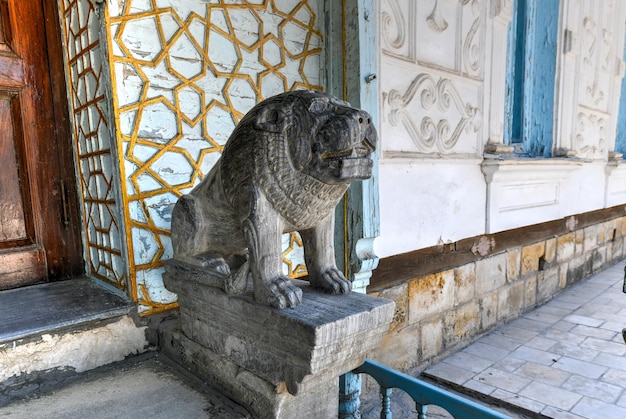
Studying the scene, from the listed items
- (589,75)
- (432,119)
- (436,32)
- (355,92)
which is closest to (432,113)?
(432,119)

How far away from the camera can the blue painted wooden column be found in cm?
202

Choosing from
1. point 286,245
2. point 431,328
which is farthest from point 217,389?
point 431,328

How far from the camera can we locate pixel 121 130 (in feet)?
5.41

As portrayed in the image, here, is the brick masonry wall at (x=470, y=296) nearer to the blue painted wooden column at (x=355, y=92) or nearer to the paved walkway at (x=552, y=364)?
the paved walkway at (x=552, y=364)

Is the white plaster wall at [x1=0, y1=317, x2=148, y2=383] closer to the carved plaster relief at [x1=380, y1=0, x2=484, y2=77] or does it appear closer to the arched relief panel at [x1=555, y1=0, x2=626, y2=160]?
the carved plaster relief at [x1=380, y1=0, x2=484, y2=77]

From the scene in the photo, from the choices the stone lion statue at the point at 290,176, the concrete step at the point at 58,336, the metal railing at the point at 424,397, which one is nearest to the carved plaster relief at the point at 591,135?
the metal railing at the point at 424,397

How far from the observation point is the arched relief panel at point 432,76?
2.43 m

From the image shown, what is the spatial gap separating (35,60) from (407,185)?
2148mm

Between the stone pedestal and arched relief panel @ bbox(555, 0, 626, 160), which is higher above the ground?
arched relief panel @ bbox(555, 0, 626, 160)

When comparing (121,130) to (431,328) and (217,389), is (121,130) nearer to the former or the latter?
(217,389)

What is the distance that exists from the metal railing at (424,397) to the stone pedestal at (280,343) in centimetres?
21

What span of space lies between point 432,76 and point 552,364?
2183 millimetres

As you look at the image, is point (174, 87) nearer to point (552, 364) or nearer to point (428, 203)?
point (428, 203)

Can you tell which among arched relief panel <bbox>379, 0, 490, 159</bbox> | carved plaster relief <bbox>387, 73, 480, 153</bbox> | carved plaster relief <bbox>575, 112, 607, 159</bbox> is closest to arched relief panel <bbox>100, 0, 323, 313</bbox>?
A: arched relief panel <bbox>379, 0, 490, 159</bbox>
